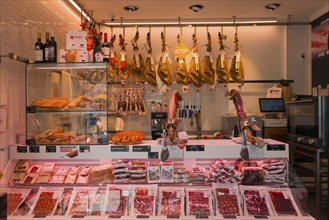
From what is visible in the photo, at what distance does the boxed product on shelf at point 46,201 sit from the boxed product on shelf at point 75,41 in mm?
1397

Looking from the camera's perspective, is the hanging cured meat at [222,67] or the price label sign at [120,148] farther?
the hanging cured meat at [222,67]

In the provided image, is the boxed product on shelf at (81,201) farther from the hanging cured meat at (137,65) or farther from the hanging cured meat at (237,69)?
the hanging cured meat at (237,69)

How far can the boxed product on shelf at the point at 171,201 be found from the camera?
Answer: 276 cm

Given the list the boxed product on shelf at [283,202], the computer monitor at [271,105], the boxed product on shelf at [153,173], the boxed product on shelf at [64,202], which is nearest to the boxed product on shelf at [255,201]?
the boxed product on shelf at [283,202]

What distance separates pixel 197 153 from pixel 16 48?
2157 millimetres

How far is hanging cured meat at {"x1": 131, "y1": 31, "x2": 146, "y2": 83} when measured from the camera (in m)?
6.14

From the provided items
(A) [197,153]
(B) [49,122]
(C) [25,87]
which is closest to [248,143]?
(A) [197,153]

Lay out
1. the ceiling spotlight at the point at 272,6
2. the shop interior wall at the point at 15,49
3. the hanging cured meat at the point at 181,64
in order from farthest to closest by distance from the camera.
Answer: the hanging cured meat at the point at 181,64 < the ceiling spotlight at the point at 272,6 < the shop interior wall at the point at 15,49

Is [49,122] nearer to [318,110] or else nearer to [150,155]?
[150,155]

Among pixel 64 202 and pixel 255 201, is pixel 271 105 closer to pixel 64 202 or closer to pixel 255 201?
pixel 255 201

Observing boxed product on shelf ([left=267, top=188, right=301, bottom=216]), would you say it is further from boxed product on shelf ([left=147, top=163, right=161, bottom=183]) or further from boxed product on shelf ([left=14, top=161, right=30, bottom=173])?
boxed product on shelf ([left=14, top=161, right=30, bottom=173])

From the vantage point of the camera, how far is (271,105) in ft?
21.1

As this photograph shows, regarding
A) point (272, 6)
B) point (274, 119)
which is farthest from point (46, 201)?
point (272, 6)

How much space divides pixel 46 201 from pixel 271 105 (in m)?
4.82
